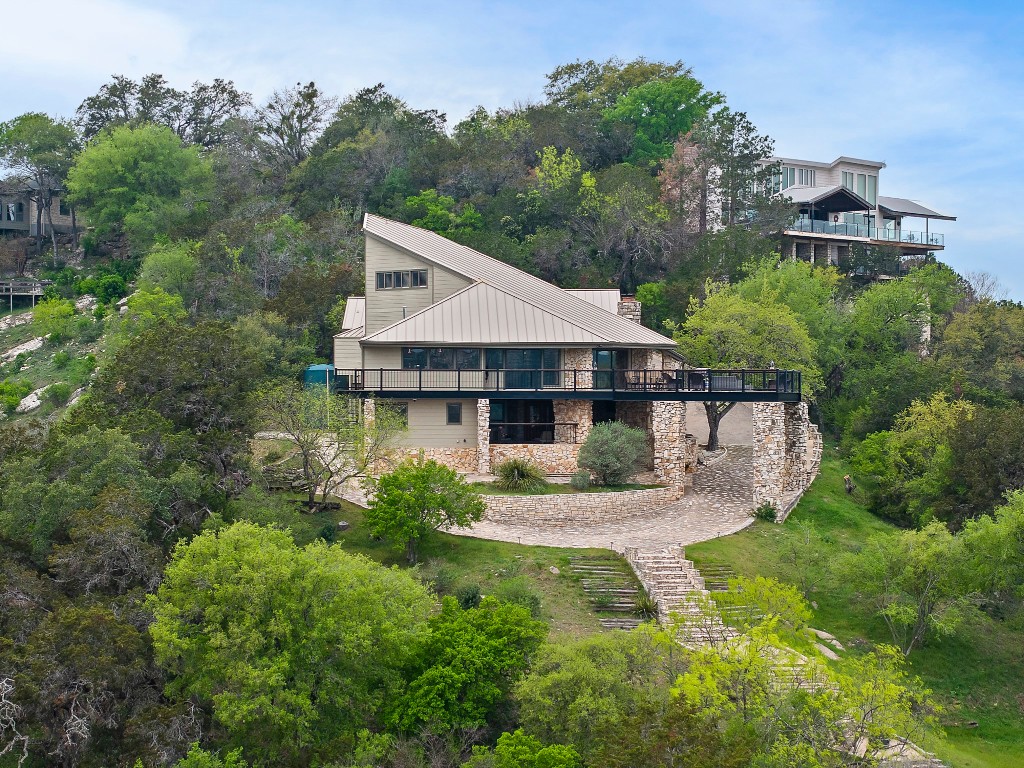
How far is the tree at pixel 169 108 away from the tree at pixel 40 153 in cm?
323

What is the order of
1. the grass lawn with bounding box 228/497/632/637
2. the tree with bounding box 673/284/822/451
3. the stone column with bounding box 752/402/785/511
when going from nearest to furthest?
the grass lawn with bounding box 228/497/632/637, the stone column with bounding box 752/402/785/511, the tree with bounding box 673/284/822/451

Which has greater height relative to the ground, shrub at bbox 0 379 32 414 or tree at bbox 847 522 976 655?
shrub at bbox 0 379 32 414

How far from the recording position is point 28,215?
7312 cm

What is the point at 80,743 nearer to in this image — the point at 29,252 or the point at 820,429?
the point at 820,429

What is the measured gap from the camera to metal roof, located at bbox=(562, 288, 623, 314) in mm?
45625

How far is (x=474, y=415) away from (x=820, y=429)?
1838cm

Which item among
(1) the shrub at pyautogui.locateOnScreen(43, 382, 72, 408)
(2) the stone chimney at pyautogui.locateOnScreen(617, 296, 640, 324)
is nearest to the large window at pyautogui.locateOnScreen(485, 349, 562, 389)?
(2) the stone chimney at pyautogui.locateOnScreen(617, 296, 640, 324)

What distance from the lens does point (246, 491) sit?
2842 centimetres

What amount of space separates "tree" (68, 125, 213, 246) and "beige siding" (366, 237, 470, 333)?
23155 millimetres

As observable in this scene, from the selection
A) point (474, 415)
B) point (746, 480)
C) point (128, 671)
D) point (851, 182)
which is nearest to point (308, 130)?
point (851, 182)

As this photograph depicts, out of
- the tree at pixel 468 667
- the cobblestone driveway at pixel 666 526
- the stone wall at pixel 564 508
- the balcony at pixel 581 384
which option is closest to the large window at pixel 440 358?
the balcony at pixel 581 384

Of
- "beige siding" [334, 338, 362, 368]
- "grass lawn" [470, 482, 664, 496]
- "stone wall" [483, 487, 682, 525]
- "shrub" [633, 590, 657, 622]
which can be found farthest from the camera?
"beige siding" [334, 338, 362, 368]

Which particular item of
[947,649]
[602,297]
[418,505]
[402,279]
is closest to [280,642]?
[418,505]

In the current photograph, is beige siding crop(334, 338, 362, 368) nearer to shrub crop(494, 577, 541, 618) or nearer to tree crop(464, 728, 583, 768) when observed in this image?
shrub crop(494, 577, 541, 618)
